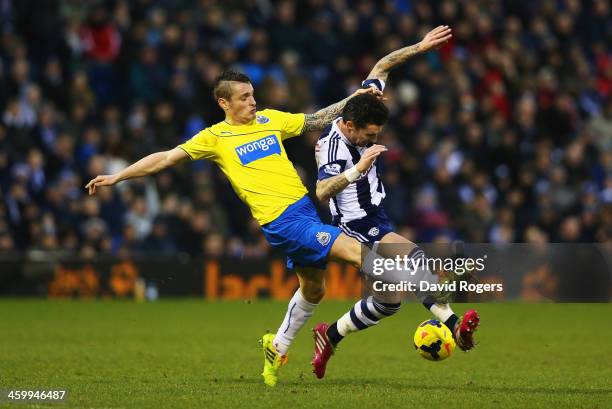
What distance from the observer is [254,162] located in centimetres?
966

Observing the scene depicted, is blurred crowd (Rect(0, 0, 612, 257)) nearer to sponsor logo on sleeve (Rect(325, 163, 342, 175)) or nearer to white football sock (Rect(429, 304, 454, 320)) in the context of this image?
sponsor logo on sleeve (Rect(325, 163, 342, 175))

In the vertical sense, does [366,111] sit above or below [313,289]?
above

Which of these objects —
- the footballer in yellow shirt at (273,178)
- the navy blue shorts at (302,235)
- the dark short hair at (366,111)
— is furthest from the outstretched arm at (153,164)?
the dark short hair at (366,111)

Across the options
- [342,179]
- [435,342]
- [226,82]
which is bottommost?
[435,342]

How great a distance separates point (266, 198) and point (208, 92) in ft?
33.5

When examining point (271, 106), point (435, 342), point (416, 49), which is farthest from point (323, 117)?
point (271, 106)

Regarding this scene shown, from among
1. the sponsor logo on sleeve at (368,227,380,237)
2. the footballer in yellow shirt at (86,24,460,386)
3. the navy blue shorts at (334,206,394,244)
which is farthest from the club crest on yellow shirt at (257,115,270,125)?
the sponsor logo on sleeve at (368,227,380,237)

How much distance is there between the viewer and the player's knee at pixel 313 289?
980 cm

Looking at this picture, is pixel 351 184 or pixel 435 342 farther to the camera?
pixel 351 184

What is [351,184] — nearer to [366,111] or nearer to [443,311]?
[366,111]

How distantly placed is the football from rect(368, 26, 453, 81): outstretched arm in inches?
85.4

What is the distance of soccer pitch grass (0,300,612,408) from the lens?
867cm

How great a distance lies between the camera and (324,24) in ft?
69.4

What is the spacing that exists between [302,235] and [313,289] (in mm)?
666
